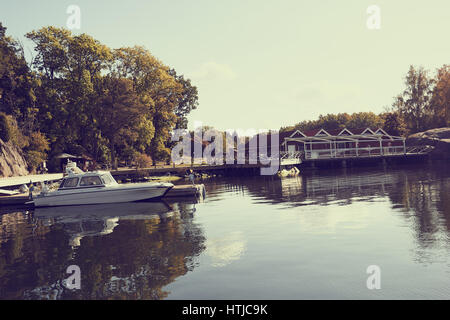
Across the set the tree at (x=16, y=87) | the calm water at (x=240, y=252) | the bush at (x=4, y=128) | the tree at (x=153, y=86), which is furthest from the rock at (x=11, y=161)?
the calm water at (x=240, y=252)

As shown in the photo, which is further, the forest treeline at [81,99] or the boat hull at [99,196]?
the forest treeline at [81,99]

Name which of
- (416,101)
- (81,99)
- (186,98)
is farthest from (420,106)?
(81,99)

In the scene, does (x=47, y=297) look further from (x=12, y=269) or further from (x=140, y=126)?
(x=140, y=126)

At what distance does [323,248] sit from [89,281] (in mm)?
7444

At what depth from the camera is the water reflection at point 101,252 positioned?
982 centimetres

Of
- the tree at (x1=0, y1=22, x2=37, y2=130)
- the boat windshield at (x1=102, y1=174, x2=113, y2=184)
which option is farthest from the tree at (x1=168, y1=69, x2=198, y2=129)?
the boat windshield at (x1=102, y1=174, x2=113, y2=184)

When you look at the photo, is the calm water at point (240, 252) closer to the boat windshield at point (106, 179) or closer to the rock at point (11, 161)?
the boat windshield at point (106, 179)

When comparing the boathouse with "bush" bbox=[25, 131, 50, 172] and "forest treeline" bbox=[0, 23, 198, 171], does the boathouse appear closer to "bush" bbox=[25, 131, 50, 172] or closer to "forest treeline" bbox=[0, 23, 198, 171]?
"forest treeline" bbox=[0, 23, 198, 171]

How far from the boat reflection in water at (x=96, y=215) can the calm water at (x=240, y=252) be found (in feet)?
0.43

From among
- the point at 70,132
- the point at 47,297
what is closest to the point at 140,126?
the point at 70,132

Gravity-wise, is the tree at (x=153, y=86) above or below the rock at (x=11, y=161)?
above

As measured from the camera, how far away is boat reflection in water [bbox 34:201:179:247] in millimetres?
18438

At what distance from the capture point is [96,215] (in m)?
23.3

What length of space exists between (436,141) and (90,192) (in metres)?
68.7
